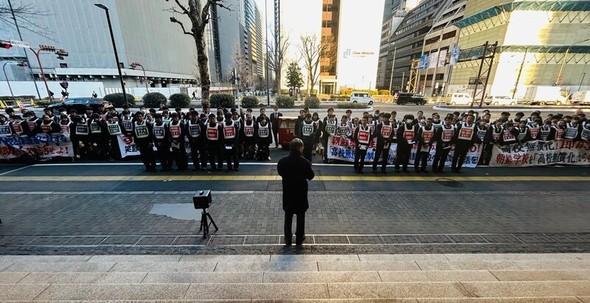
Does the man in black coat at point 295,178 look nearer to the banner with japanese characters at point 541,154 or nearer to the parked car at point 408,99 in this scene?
the banner with japanese characters at point 541,154

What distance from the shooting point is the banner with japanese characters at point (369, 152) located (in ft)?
28.9

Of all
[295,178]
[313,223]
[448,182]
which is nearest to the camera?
[295,178]

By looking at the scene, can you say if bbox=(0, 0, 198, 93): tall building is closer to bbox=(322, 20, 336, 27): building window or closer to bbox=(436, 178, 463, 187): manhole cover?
bbox=(322, 20, 336, 27): building window

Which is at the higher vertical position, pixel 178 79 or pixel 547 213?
pixel 178 79

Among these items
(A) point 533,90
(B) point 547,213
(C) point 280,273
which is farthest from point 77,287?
(A) point 533,90

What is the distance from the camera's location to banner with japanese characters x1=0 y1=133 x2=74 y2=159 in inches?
341

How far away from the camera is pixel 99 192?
6.36m

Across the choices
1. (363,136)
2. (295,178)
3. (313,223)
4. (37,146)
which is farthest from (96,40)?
(295,178)

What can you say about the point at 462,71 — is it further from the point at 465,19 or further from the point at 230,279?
the point at 230,279

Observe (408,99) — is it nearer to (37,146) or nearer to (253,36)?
(37,146)

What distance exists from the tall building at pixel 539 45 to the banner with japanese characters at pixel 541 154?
4311 centimetres

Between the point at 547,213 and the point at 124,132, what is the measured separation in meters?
13.1

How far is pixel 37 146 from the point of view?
8852mm

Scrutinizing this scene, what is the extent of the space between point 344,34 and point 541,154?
48331mm
